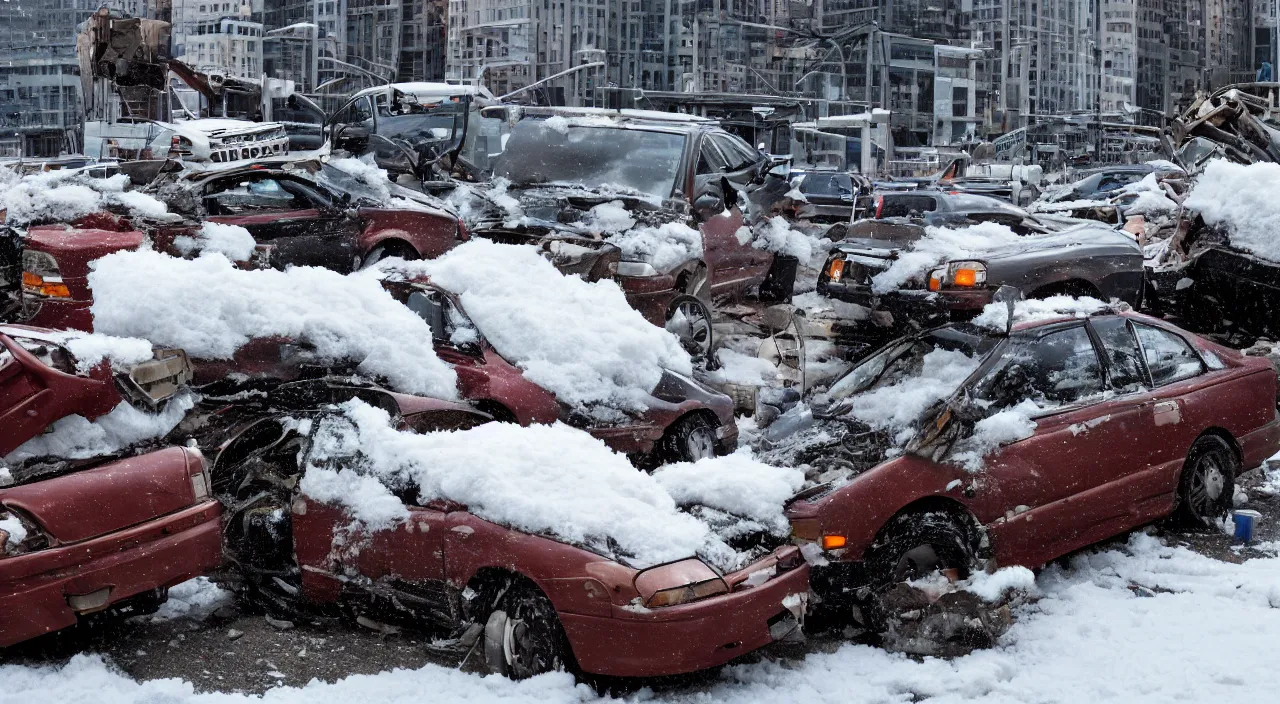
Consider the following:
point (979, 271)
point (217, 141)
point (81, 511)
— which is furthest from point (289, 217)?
point (217, 141)

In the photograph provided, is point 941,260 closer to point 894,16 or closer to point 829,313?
point 829,313

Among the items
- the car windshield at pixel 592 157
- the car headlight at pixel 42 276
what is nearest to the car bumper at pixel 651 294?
the car windshield at pixel 592 157

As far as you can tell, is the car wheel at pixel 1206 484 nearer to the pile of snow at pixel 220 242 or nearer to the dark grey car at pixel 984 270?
the dark grey car at pixel 984 270

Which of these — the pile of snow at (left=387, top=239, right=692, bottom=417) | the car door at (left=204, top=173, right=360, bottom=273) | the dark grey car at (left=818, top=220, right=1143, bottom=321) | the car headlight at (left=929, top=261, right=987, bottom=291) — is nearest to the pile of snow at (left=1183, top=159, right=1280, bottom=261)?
the dark grey car at (left=818, top=220, right=1143, bottom=321)

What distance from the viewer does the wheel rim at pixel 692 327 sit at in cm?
1162

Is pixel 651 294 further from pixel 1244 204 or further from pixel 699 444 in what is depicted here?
pixel 1244 204

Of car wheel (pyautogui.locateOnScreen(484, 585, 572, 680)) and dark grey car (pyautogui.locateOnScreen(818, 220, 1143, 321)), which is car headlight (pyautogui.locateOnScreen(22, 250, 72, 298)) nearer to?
car wheel (pyautogui.locateOnScreen(484, 585, 572, 680))

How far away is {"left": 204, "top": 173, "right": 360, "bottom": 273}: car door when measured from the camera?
12078mm

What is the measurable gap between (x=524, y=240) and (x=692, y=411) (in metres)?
3.29

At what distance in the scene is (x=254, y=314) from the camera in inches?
332

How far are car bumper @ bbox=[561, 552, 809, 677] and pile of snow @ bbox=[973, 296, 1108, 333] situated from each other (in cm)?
280

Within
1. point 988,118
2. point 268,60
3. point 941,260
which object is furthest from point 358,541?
point 988,118

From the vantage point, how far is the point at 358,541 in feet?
20.7

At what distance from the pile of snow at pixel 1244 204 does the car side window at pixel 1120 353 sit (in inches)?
197
